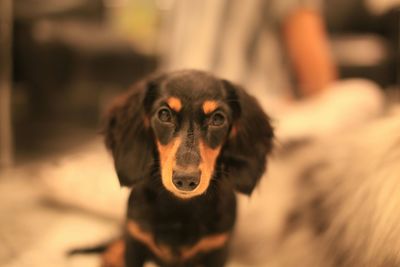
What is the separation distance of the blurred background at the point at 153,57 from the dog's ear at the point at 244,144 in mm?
410

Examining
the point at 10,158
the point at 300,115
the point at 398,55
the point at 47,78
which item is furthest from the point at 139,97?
the point at 398,55

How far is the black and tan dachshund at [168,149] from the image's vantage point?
701 mm

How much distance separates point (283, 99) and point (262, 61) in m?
0.14

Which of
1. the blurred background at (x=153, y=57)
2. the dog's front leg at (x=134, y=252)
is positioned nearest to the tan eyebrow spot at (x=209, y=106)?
the dog's front leg at (x=134, y=252)

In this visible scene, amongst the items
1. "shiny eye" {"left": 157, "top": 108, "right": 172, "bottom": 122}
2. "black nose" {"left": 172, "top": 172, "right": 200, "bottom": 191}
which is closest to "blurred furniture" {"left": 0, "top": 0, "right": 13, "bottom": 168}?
"shiny eye" {"left": 157, "top": 108, "right": 172, "bottom": 122}

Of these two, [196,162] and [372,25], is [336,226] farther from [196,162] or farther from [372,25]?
[372,25]

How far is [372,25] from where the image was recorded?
7.01ft

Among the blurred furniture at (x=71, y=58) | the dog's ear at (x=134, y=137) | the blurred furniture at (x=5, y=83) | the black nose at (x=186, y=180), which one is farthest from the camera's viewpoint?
the blurred furniture at (x=71, y=58)

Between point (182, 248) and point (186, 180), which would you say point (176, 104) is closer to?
point (186, 180)

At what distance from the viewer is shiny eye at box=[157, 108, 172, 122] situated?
705 mm

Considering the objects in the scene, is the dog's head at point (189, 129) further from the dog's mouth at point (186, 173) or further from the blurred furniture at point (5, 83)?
the blurred furniture at point (5, 83)

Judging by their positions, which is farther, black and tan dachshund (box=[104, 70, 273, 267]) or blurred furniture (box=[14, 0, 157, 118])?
blurred furniture (box=[14, 0, 157, 118])

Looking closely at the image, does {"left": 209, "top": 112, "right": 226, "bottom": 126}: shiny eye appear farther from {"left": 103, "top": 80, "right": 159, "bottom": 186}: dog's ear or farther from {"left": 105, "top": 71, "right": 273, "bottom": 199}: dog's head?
{"left": 103, "top": 80, "right": 159, "bottom": 186}: dog's ear

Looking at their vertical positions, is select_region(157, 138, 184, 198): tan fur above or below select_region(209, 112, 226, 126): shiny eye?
below
